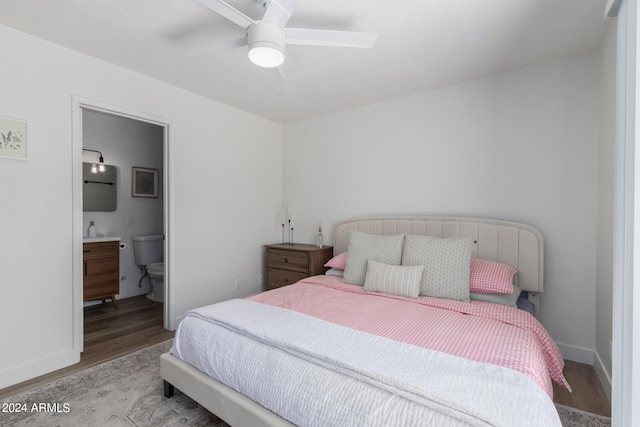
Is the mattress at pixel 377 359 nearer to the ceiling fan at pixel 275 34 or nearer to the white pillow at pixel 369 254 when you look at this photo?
the white pillow at pixel 369 254

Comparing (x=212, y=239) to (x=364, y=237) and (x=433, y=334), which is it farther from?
(x=433, y=334)

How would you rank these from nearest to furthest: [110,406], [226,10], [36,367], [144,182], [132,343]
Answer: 1. [226,10]
2. [110,406]
3. [36,367]
4. [132,343]
5. [144,182]

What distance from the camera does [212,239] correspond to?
11.2 feet

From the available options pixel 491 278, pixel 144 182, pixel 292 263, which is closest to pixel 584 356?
pixel 491 278

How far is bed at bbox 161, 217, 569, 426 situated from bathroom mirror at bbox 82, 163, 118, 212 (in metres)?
2.93

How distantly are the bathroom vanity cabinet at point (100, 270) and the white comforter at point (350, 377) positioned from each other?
2.47 meters

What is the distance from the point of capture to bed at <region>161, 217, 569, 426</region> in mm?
1048

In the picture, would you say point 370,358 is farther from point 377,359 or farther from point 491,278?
point 491,278

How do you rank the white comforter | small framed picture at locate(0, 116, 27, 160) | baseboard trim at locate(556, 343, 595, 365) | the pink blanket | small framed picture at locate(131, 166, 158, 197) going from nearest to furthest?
the white comforter, the pink blanket, small framed picture at locate(0, 116, 27, 160), baseboard trim at locate(556, 343, 595, 365), small framed picture at locate(131, 166, 158, 197)

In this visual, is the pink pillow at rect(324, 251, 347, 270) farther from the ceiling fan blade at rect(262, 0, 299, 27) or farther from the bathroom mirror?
the bathroom mirror

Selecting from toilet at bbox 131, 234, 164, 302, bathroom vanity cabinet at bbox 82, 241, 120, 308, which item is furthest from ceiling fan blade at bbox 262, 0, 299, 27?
toilet at bbox 131, 234, 164, 302

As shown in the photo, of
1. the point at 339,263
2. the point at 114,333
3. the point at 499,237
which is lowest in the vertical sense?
the point at 114,333

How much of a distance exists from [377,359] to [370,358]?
3 cm

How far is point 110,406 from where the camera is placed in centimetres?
187
